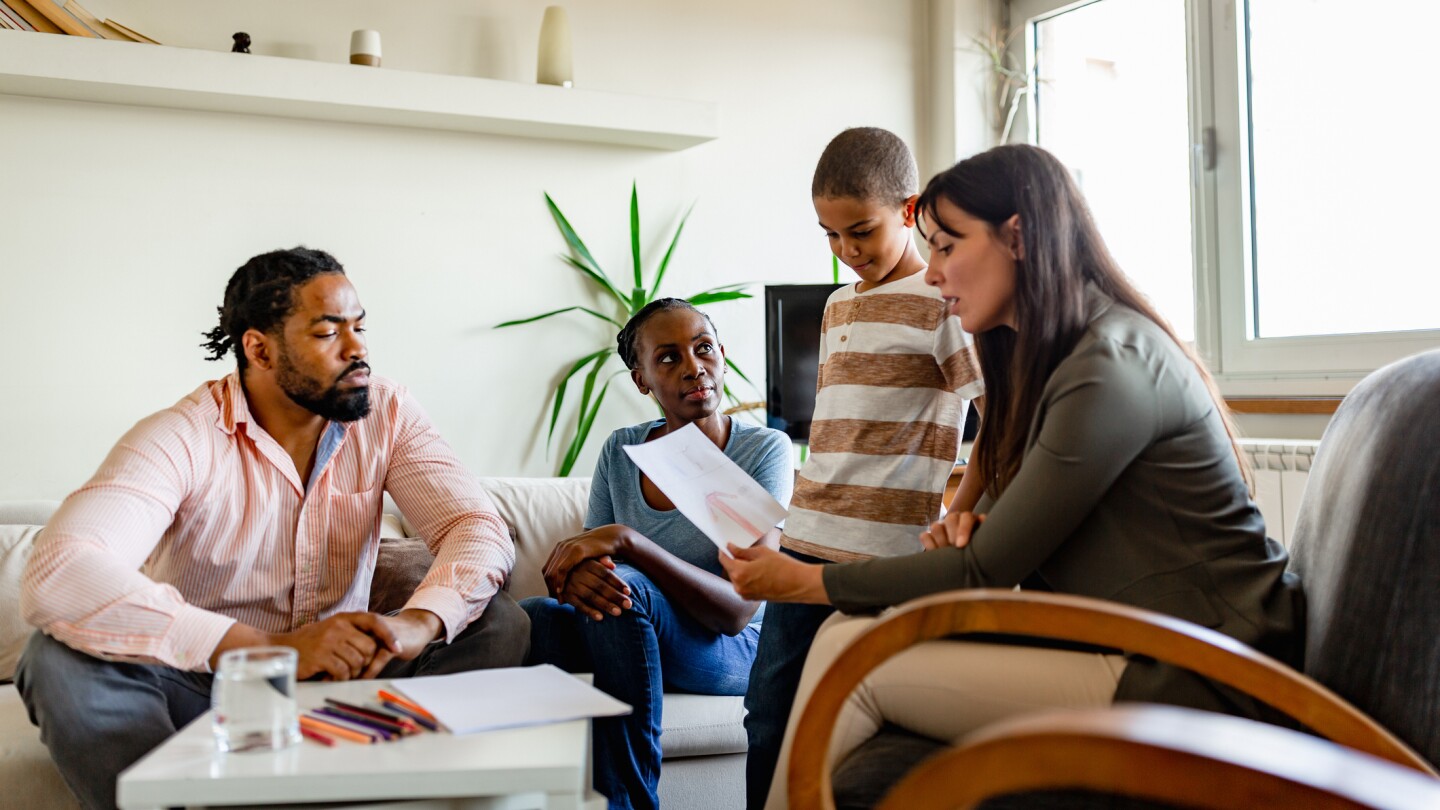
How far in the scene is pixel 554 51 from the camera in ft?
10.4

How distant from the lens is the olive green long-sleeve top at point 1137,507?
1.22 meters

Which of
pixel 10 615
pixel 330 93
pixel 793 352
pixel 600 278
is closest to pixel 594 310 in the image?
pixel 600 278

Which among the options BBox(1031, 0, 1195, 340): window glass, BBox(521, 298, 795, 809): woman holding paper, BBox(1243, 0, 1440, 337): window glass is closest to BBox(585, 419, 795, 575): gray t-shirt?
BBox(521, 298, 795, 809): woman holding paper

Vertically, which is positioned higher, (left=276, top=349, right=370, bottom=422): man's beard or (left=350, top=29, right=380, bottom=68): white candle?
(left=350, top=29, right=380, bottom=68): white candle

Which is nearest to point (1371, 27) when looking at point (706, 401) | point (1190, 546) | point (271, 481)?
point (706, 401)

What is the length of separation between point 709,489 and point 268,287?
2.76ft

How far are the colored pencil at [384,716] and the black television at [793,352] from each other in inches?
70.4

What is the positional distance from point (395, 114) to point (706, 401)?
133 centimetres

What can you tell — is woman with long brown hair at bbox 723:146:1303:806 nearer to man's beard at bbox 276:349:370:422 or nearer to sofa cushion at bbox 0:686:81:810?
man's beard at bbox 276:349:370:422

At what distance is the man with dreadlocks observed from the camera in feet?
4.94

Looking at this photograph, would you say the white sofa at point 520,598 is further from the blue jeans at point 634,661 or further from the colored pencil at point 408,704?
the colored pencil at point 408,704

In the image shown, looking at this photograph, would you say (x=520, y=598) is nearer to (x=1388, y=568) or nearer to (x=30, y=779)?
(x=30, y=779)

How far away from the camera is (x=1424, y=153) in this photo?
266 cm

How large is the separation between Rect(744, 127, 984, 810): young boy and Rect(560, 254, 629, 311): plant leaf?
66.8 inches
